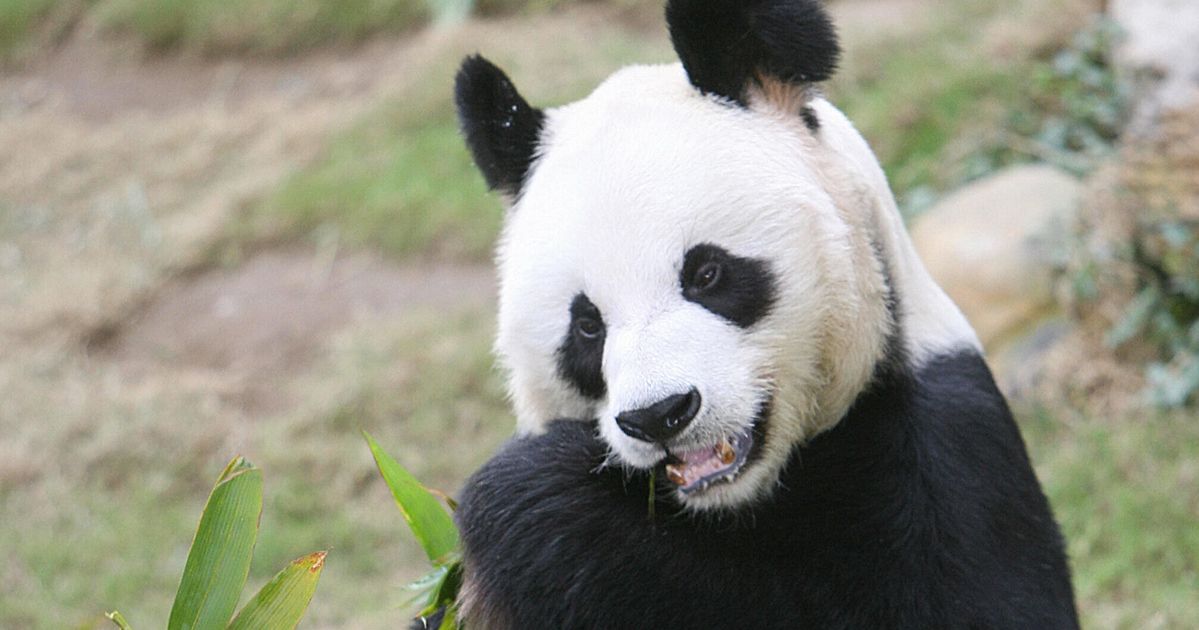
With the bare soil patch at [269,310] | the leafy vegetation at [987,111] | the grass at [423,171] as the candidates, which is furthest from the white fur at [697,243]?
the grass at [423,171]

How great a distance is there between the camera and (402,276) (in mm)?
8172

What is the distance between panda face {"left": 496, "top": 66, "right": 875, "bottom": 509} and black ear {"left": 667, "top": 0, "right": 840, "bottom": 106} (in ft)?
0.19

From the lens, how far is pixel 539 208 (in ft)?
8.42

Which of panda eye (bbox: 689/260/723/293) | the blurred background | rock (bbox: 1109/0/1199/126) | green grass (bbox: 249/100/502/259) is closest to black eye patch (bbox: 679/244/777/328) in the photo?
panda eye (bbox: 689/260/723/293)

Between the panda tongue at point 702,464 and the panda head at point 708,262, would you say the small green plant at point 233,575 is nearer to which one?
the panda head at point 708,262

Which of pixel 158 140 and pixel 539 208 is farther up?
pixel 539 208

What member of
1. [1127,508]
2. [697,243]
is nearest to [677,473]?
[697,243]

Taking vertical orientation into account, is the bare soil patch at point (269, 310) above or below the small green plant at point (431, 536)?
Result: below

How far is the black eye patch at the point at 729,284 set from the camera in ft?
7.94

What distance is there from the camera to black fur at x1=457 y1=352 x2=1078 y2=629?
8.10 ft

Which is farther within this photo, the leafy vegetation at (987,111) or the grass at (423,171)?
the grass at (423,171)

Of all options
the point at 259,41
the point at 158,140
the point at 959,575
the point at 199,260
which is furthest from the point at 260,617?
the point at 259,41

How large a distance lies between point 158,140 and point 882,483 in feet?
29.2

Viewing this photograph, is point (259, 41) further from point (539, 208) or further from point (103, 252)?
point (539, 208)
